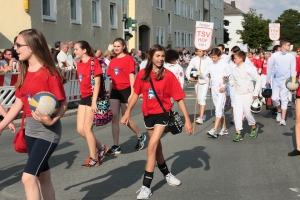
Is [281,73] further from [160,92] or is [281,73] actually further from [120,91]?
[160,92]

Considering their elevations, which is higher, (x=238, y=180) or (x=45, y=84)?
(x=45, y=84)

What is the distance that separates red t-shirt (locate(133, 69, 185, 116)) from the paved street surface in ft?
3.31

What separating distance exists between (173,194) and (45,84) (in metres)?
2.36

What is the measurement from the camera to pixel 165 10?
155ft

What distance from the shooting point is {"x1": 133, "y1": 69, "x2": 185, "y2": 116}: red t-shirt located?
6.12 m

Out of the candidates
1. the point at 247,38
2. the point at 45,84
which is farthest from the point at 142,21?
the point at 247,38

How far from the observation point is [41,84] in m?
4.39

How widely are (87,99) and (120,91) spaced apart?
3.91 ft

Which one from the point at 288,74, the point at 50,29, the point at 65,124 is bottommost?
the point at 65,124

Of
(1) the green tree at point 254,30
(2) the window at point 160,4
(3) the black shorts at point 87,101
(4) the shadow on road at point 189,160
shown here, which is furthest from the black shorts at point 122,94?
(1) the green tree at point 254,30

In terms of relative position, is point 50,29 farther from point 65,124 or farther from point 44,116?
point 44,116

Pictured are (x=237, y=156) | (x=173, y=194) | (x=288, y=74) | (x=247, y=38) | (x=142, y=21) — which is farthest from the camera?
(x=247, y=38)

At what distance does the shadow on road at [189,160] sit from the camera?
739cm

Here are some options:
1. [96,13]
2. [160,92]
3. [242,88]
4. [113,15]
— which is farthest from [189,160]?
[113,15]
